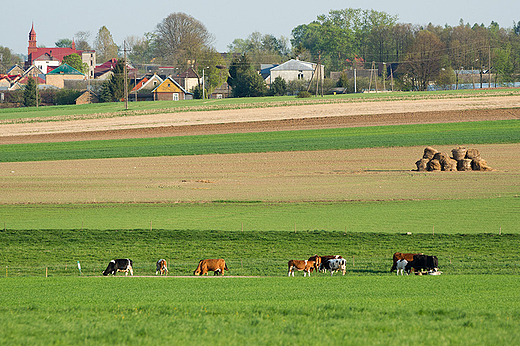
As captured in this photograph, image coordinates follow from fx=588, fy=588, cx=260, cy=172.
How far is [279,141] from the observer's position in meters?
63.7

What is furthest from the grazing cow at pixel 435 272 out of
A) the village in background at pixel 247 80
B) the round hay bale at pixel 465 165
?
the village in background at pixel 247 80

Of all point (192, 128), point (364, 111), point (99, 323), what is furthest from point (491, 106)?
point (99, 323)

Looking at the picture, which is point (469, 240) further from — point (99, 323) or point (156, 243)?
point (99, 323)

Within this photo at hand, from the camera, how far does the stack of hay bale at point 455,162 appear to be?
154 ft

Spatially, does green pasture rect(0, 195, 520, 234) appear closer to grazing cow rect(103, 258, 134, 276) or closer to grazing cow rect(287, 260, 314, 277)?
grazing cow rect(287, 260, 314, 277)

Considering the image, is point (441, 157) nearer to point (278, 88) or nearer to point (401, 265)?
point (401, 265)

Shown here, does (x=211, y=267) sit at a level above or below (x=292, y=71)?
below

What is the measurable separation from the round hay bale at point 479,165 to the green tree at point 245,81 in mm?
89206

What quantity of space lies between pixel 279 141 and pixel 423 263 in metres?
42.4

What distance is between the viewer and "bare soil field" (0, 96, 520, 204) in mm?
38531

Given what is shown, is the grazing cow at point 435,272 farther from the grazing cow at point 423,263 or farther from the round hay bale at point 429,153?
the round hay bale at point 429,153

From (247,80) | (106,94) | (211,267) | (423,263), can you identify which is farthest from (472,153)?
(106,94)

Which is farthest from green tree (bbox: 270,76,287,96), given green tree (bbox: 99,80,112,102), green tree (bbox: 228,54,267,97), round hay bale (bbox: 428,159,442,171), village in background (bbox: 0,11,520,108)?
round hay bale (bbox: 428,159,442,171)

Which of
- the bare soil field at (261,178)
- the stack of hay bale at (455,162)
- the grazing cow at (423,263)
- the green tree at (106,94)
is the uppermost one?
the green tree at (106,94)
